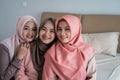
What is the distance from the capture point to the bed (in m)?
2.18

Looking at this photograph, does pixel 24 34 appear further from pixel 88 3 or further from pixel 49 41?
pixel 88 3

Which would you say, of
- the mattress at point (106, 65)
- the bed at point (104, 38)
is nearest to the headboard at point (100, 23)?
the bed at point (104, 38)

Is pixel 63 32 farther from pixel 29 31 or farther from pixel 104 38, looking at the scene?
pixel 104 38

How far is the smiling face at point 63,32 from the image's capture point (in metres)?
1.51

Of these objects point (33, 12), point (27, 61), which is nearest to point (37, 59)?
point (27, 61)

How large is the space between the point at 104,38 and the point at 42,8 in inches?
54.6

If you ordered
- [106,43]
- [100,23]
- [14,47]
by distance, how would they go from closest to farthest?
[14,47], [106,43], [100,23]

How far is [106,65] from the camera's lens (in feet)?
7.13

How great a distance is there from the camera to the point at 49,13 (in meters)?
3.24

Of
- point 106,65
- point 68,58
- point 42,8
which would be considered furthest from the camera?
point 42,8

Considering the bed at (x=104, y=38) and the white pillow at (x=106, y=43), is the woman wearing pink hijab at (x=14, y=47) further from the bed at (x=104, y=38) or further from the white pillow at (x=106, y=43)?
the white pillow at (x=106, y=43)

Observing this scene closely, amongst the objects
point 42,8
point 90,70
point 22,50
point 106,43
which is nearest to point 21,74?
point 22,50

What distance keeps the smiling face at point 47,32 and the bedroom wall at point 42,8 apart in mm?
1663

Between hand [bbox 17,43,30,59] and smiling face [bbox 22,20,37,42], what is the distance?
0.18ft
